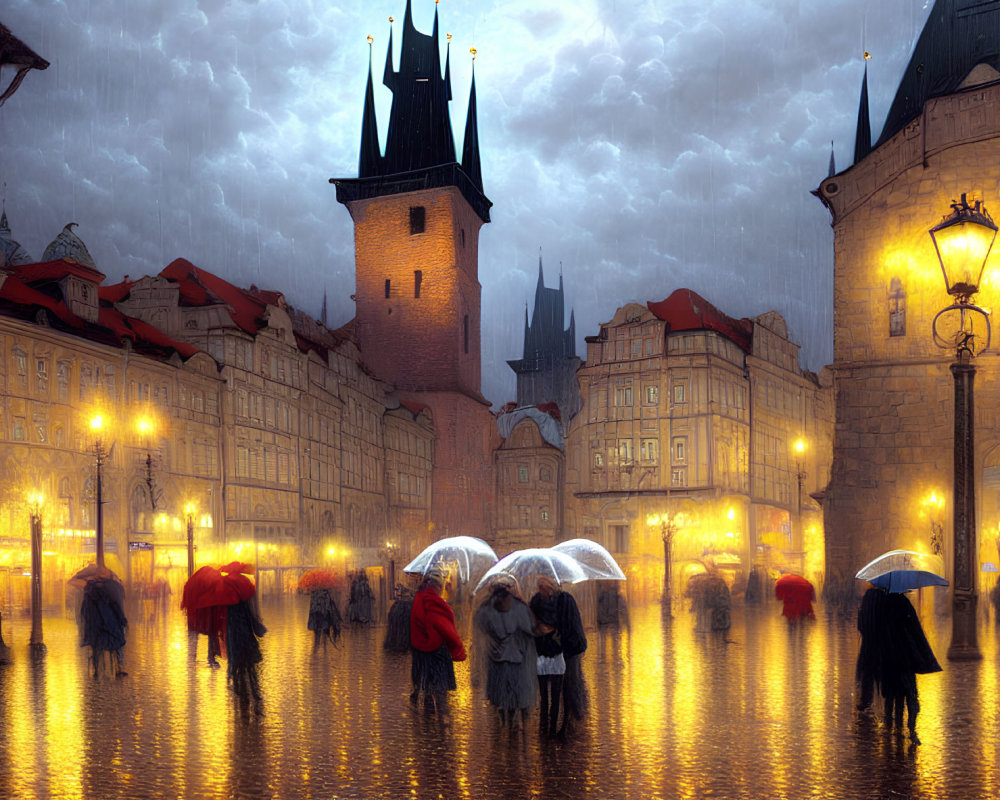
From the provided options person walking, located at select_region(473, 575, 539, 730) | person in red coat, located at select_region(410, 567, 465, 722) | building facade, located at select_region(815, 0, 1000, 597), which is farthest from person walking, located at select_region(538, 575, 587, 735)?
building facade, located at select_region(815, 0, 1000, 597)

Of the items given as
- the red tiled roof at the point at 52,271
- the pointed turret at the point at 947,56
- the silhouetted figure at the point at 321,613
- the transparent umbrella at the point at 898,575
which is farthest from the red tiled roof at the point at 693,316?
the transparent umbrella at the point at 898,575

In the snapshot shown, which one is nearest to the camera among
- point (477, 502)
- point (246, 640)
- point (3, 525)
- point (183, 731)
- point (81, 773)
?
point (81, 773)

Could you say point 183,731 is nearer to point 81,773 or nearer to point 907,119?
point 81,773

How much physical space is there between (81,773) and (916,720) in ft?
24.0

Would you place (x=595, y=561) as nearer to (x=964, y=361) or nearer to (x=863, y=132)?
(x=964, y=361)

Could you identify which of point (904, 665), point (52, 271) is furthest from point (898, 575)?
point (52, 271)

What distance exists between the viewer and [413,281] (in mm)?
70375

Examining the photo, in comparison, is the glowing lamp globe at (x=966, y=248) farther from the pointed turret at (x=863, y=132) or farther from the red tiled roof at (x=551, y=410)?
the red tiled roof at (x=551, y=410)

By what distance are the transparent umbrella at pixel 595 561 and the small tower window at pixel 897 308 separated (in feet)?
48.1

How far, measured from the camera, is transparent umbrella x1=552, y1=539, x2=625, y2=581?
1302 cm

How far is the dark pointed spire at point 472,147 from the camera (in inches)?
3024

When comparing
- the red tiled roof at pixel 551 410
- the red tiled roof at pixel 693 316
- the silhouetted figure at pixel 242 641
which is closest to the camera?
the silhouetted figure at pixel 242 641

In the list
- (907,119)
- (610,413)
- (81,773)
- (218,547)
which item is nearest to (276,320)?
(218,547)

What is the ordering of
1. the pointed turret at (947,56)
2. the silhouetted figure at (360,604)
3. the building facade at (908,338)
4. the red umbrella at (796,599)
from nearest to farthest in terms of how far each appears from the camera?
the red umbrella at (796,599) → the silhouetted figure at (360,604) → the building facade at (908,338) → the pointed turret at (947,56)
